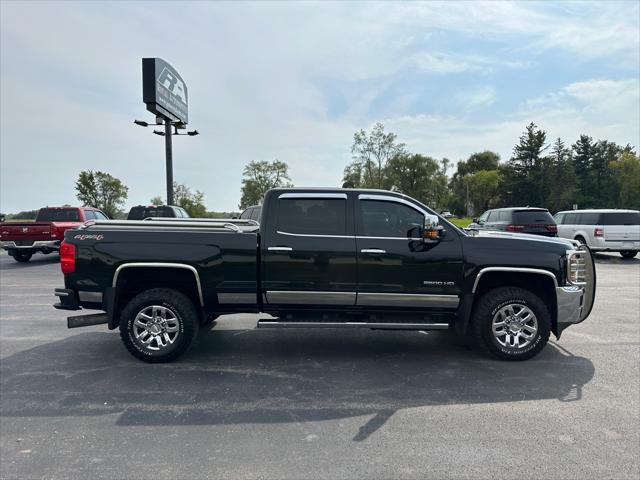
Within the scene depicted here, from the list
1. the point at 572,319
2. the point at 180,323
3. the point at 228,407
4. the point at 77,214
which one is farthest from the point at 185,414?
the point at 77,214

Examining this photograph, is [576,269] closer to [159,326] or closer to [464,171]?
[159,326]

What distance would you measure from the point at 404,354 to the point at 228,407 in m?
2.41

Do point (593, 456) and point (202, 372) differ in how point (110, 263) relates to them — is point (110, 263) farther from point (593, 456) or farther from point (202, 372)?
point (593, 456)

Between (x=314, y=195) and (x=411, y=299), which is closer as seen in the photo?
(x=411, y=299)

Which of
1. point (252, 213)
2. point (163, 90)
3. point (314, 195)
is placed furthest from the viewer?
point (163, 90)

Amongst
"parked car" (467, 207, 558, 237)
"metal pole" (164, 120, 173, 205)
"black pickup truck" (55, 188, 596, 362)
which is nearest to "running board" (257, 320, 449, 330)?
"black pickup truck" (55, 188, 596, 362)

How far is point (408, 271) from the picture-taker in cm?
484

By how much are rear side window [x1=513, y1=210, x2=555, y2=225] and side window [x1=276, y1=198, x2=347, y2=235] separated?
1229 centimetres

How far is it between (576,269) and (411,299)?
2.04 metres

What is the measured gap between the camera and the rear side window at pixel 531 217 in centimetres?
1505

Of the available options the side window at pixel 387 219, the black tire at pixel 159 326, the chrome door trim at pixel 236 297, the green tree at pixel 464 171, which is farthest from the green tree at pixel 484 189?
the black tire at pixel 159 326

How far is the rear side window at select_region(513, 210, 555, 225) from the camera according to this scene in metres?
15.0

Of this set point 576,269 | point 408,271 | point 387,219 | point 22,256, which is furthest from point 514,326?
point 22,256

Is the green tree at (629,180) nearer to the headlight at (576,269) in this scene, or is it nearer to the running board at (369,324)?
the headlight at (576,269)
